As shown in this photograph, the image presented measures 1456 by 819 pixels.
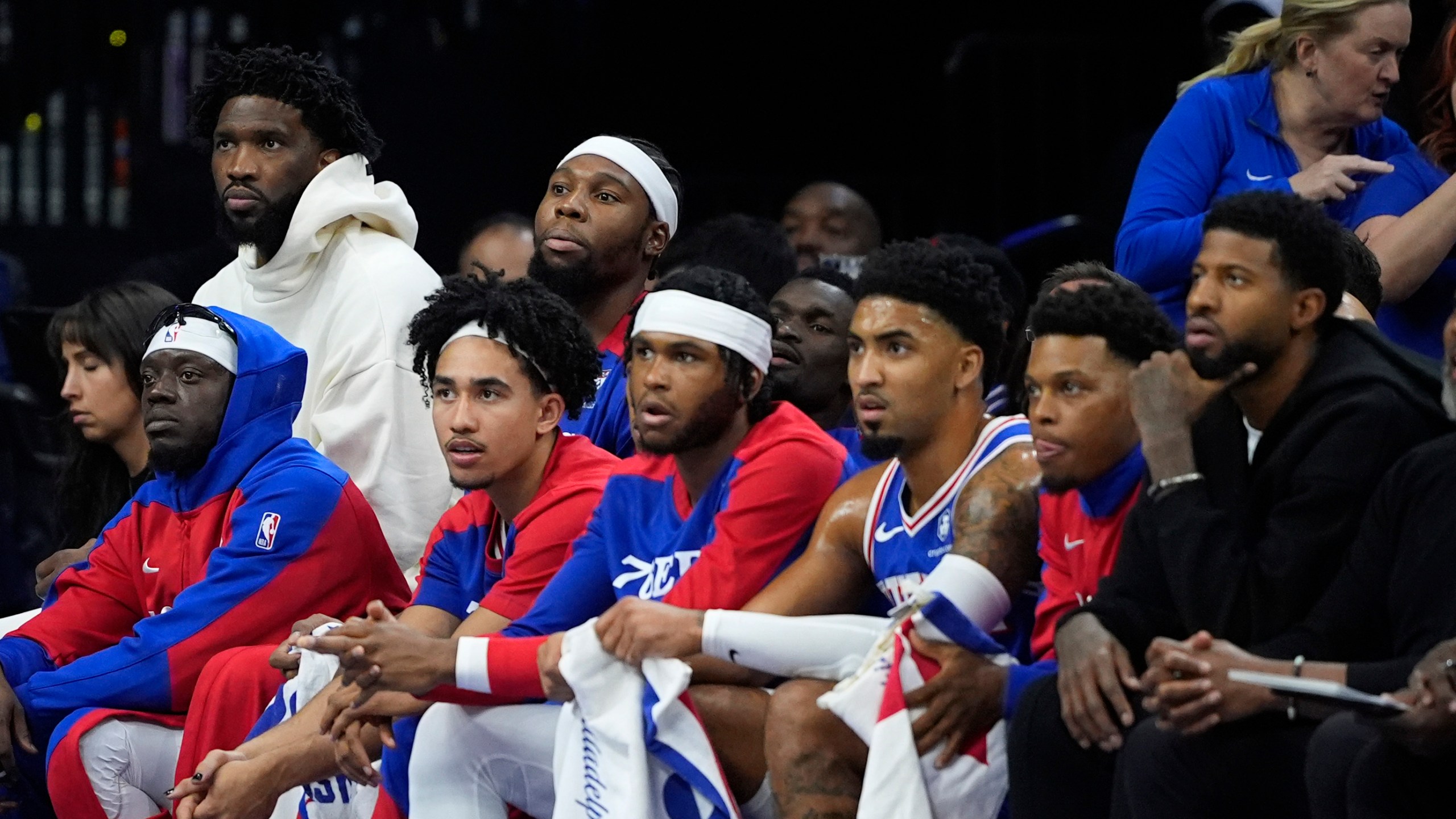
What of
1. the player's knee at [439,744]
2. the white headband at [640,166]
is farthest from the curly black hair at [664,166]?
the player's knee at [439,744]

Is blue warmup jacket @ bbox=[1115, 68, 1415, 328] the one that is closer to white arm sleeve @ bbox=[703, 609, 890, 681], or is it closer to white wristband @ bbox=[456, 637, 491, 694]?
white arm sleeve @ bbox=[703, 609, 890, 681]

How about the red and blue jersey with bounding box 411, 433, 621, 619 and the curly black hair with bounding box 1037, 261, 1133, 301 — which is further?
the red and blue jersey with bounding box 411, 433, 621, 619

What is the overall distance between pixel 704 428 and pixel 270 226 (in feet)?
6.32

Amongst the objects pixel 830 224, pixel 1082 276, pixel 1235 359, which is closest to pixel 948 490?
pixel 1082 276

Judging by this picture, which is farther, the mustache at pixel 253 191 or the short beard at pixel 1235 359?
the mustache at pixel 253 191

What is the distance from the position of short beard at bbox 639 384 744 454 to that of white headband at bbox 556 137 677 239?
145cm

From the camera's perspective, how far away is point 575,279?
538cm

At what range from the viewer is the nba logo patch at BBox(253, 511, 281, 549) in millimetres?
4660

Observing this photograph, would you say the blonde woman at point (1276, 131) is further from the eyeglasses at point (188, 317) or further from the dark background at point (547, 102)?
the dark background at point (547, 102)

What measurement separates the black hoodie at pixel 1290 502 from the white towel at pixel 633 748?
80 cm

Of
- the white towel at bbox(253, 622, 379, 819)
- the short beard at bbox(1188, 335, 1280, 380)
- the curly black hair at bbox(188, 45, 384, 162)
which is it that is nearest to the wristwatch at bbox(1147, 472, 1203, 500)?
the short beard at bbox(1188, 335, 1280, 380)

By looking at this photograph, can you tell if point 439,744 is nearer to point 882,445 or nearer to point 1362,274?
point 882,445

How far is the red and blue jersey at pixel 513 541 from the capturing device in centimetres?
435

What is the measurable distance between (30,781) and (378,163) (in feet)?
13.0
